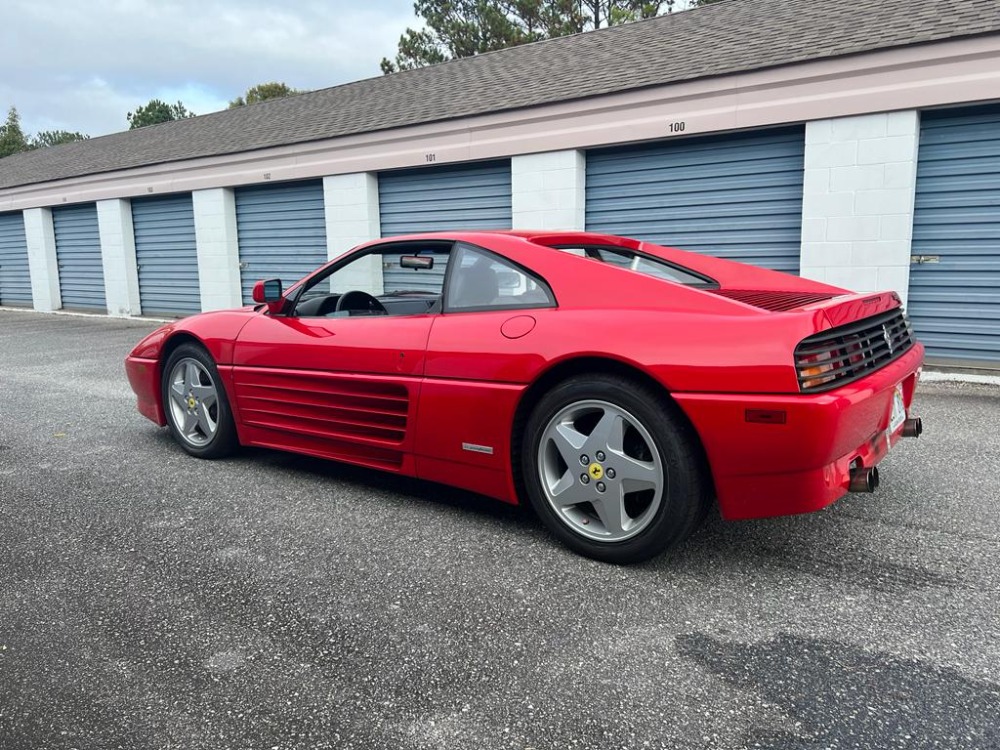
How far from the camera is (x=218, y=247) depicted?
13.7m

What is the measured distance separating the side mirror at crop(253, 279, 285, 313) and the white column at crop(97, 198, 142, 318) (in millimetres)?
13516

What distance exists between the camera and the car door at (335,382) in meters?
3.38

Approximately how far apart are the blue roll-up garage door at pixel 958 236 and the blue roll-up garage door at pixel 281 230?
886 cm

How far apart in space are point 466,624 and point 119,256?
15990 mm

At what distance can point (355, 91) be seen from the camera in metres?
14.7

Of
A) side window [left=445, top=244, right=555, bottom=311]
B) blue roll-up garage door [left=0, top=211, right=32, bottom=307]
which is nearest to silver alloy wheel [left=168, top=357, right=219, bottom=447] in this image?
side window [left=445, top=244, right=555, bottom=311]

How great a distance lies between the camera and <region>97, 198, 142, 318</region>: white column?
1561 cm

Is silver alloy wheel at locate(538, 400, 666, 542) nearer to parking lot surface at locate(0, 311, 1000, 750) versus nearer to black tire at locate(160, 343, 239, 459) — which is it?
parking lot surface at locate(0, 311, 1000, 750)

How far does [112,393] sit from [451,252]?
15.6ft

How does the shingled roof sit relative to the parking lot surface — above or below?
above

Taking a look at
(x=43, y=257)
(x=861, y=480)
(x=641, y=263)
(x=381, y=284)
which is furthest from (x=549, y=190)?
(x=43, y=257)

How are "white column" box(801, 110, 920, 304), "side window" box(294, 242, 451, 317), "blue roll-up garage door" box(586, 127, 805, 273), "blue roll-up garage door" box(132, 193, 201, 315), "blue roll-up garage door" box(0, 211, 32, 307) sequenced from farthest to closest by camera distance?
"blue roll-up garage door" box(0, 211, 32, 307), "blue roll-up garage door" box(132, 193, 201, 315), "blue roll-up garage door" box(586, 127, 805, 273), "white column" box(801, 110, 920, 304), "side window" box(294, 242, 451, 317)

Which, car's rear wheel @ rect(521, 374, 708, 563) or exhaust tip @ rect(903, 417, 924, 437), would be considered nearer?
car's rear wheel @ rect(521, 374, 708, 563)

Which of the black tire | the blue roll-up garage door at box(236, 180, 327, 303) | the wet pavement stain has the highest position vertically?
the blue roll-up garage door at box(236, 180, 327, 303)
